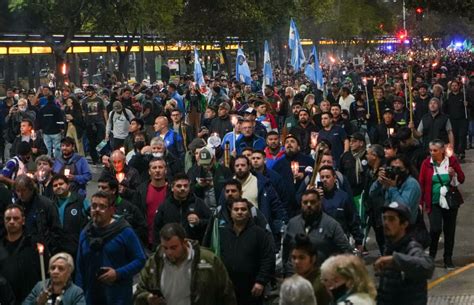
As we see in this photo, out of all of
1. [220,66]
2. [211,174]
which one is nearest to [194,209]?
[211,174]

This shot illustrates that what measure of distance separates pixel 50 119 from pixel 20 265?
12666mm

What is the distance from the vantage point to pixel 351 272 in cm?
605

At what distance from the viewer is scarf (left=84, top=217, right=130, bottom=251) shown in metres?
7.89

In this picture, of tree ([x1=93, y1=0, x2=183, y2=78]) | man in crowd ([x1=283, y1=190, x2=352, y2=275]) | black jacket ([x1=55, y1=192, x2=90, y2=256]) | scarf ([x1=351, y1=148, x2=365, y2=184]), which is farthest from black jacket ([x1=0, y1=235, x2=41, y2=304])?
tree ([x1=93, y1=0, x2=183, y2=78])

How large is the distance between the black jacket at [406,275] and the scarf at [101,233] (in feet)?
7.10

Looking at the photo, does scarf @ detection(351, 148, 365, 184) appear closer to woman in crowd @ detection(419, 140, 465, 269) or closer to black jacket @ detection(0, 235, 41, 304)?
woman in crowd @ detection(419, 140, 465, 269)

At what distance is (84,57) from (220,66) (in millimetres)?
14831

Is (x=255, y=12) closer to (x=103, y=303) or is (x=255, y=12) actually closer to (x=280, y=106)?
(x=280, y=106)

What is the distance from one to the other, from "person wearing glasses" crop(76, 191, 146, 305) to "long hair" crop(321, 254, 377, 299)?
7.61ft

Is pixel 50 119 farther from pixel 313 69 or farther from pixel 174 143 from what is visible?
pixel 313 69

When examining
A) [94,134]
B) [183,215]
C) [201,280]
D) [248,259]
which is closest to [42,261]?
[201,280]

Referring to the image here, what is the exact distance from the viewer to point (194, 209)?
9672mm

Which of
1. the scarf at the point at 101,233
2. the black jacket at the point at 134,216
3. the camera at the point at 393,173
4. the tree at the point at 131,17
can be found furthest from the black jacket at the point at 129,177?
the tree at the point at 131,17

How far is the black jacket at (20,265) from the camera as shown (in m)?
8.27
